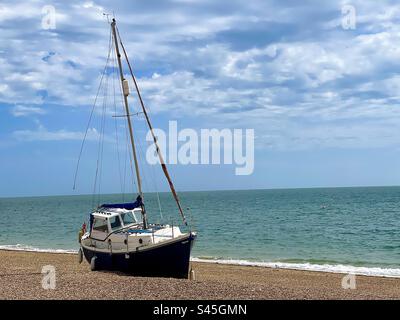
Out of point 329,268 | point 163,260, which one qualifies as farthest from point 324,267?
point 163,260

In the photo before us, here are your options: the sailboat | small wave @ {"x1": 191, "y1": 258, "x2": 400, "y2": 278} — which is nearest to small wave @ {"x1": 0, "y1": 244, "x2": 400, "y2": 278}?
small wave @ {"x1": 191, "y1": 258, "x2": 400, "y2": 278}

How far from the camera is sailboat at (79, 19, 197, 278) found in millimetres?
21172

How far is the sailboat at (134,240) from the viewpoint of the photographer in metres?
21.2

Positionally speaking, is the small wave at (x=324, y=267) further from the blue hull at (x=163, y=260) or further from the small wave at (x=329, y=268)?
the blue hull at (x=163, y=260)

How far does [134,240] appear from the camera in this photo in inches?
862

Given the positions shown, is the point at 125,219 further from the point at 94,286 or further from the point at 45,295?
the point at 45,295

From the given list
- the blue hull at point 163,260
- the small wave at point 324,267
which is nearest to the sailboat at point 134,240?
the blue hull at point 163,260

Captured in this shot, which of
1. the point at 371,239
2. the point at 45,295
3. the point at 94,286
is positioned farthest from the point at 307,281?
the point at 371,239

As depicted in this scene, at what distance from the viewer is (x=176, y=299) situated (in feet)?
46.5

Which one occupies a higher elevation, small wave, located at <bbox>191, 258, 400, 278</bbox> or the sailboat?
the sailboat

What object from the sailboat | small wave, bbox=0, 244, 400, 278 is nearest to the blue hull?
the sailboat

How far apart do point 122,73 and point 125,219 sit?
7323 millimetres

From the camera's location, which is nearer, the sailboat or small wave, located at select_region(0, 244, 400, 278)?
the sailboat

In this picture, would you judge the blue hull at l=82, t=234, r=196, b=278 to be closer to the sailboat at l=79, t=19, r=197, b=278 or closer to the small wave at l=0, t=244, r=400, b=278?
the sailboat at l=79, t=19, r=197, b=278
